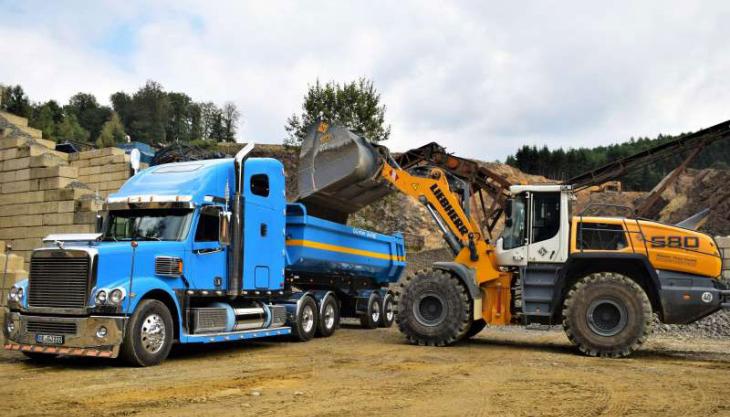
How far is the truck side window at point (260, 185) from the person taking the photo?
11.7 m

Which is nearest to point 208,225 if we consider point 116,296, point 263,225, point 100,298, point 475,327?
point 263,225

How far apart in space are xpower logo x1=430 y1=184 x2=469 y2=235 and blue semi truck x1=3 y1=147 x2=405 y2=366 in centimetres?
238

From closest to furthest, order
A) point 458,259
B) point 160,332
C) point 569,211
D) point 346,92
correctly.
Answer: point 160,332, point 569,211, point 458,259, point 346,92

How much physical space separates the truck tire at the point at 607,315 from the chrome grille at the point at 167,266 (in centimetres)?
652

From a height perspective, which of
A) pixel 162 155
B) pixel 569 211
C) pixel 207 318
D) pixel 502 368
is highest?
pixel 162 155

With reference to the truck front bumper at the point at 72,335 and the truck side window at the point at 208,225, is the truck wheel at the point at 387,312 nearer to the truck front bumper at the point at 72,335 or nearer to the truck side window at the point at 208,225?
the truck side window at the point at 208,225

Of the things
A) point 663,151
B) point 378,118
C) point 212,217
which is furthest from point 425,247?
point 212,217

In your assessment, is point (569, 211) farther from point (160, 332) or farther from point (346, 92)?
point (346, 92)

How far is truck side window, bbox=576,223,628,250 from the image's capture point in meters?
11.4

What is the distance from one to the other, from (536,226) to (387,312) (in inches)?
245

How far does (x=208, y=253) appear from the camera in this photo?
1032cm

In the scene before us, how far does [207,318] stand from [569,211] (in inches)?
262

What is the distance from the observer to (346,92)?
26.7 meters

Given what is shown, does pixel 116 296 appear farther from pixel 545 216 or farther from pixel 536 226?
pixel 545 216
